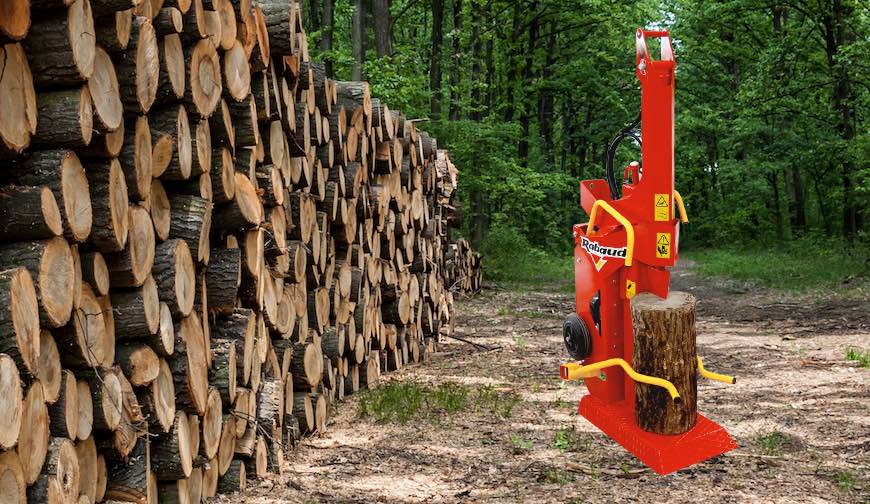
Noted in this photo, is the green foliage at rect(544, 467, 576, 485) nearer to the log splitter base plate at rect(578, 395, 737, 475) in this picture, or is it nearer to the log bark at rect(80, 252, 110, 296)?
the log splitter base plate at rect(578, 395, 737, 475)

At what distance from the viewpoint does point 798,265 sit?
20.1 m

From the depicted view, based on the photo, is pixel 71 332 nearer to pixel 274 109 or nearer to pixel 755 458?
pixel 274 109

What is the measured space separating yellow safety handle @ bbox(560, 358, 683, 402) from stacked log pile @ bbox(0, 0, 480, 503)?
1.77 metres

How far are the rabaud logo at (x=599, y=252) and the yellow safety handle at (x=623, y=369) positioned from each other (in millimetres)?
517

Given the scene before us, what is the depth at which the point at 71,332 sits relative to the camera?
2895 millimetres

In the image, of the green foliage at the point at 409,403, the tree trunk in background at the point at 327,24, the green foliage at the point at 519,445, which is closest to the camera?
the green foliage at the point at 519,445

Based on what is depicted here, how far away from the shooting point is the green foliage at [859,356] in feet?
24.9

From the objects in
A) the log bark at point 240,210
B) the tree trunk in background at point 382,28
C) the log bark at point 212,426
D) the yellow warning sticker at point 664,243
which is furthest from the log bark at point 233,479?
the tree trunk in background at point 382,28

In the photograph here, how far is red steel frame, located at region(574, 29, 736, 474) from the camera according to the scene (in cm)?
408

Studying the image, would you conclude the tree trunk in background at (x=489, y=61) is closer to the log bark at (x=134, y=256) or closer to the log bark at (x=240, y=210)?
the log bark at (x=240, y=210)

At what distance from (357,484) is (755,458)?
7.89 ft

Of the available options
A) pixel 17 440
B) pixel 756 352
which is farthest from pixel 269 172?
pixel 756 352

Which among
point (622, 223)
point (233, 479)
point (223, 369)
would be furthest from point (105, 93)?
point (622, 223)

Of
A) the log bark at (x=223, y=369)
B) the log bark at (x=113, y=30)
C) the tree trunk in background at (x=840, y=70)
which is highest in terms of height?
the tree trunk in background at (x=840, y=70)
